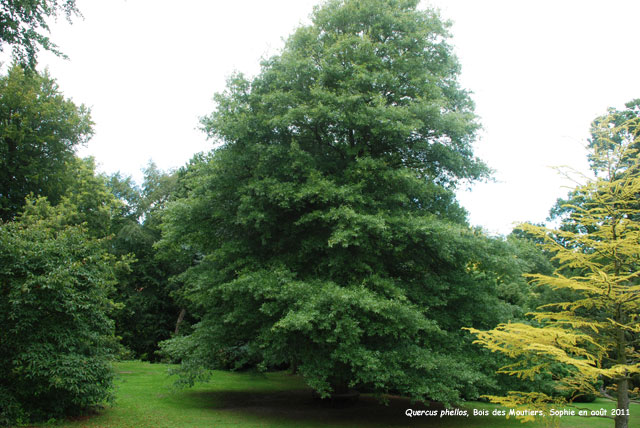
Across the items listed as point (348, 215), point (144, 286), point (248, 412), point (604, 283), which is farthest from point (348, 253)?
point (144, 286)

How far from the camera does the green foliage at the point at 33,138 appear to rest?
21594 mm

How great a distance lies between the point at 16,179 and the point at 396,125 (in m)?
20.8

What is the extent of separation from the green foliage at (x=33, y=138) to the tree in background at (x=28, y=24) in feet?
48.5

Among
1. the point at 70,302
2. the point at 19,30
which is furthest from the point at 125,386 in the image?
the point at 19,30

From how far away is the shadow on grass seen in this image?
1240 centimetres

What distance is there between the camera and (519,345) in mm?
7523

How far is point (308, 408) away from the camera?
14.1 m

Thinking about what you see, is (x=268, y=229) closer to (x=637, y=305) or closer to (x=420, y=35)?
(x=420, y=35)

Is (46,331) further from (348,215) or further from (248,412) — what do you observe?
(348,215)

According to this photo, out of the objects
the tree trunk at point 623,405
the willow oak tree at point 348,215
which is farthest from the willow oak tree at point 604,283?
the willow oak tree at point 348,215

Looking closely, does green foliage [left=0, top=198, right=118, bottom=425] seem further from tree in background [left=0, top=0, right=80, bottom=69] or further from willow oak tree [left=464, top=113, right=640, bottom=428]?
willow oak tree [left=464, top=113, right=640, bottom=428]

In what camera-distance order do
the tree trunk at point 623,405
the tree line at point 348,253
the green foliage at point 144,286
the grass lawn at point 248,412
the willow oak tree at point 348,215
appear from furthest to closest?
1. the green foliage at point 144,286
2. the grass lawn at point 248,412
3. the willow oak tree at point 348,215
4. the tree line at point 348,253
5. the tree trunk at point 623,405

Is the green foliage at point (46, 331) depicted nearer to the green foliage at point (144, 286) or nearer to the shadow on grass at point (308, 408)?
the shadow on grass at point (308, 408)

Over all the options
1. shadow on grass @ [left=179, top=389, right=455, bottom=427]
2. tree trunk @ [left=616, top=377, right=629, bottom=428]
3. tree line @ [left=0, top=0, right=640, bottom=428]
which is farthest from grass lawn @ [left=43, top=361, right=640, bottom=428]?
tree trunk @ [left=616, top=377, right=629, bottom=428]
